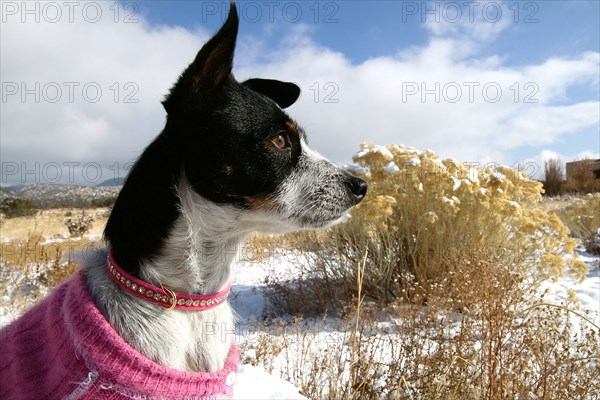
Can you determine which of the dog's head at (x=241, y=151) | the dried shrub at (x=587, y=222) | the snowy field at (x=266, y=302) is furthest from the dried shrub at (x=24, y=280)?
the dried shrub at (x=587, y=222)

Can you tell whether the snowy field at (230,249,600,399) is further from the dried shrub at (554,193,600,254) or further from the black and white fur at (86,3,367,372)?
the black and white fur at (86,3,367,372)

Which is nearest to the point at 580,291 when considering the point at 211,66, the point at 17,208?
the point at 211,66

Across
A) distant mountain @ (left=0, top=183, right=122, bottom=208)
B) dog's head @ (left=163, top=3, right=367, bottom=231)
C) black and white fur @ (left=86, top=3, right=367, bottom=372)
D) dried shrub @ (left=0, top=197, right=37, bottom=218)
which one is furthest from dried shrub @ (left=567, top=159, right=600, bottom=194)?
dried shrub @ (left=0, top=197, right=37, bottom=218)

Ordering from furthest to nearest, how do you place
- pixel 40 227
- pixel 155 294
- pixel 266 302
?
1. pixel 40 227
2. pixel 266 302
3. pixel 155 294

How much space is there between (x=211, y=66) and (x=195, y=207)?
0.65 meters

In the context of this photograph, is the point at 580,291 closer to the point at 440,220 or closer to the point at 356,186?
the point at 440,220

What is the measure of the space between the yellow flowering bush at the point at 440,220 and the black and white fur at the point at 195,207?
9.67 feet

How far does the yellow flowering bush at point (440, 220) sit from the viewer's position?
4902mm

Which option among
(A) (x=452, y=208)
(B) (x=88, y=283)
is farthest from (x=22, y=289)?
(A) (x=452, y=208)

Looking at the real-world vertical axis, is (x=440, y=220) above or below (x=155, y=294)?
above

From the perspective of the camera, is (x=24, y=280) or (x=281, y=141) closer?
(x=281, y=141)

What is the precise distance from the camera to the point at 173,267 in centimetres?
175

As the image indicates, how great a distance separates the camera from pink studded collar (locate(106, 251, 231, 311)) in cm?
168

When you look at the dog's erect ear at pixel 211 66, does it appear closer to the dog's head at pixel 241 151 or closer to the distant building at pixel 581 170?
the dog's head at pixel 241 151
